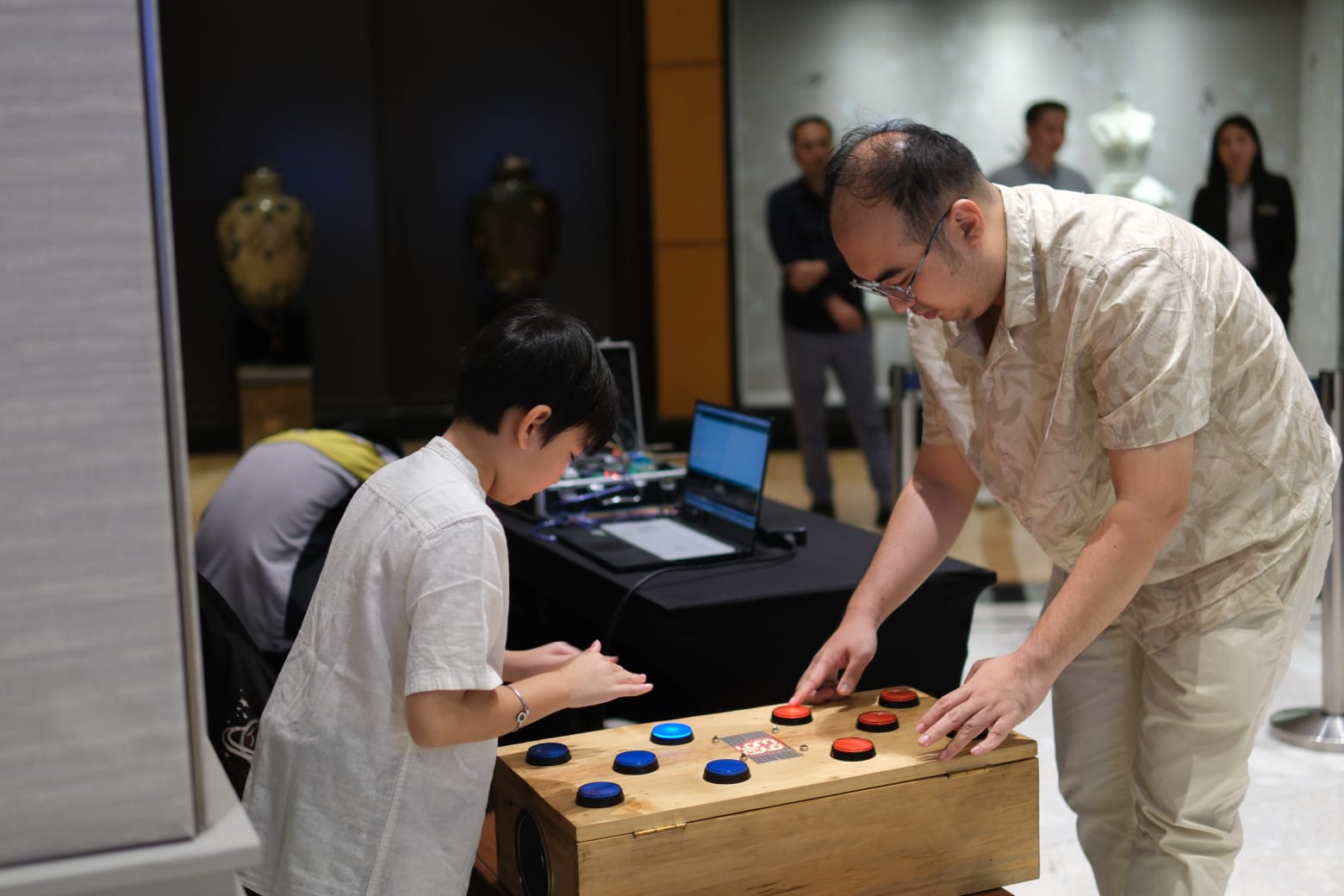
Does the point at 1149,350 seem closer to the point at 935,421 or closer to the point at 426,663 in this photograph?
the point at 935,421

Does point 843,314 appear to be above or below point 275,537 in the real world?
above

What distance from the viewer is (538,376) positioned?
4.33ft

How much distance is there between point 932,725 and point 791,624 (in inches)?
27.5

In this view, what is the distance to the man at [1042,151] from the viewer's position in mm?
5414

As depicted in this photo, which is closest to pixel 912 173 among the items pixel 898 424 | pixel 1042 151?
pixel 898 424

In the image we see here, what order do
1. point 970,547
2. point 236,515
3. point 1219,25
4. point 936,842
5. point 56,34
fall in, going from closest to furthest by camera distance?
point 56,34
point 936,842
point 236,515
point 970,547
point 1219,25

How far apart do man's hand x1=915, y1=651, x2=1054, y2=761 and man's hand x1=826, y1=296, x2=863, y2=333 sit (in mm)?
3811

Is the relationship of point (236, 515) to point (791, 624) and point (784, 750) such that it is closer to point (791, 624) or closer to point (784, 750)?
point (791, 624)

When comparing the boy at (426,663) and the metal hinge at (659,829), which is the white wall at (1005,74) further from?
the metal hinge at (659,829)

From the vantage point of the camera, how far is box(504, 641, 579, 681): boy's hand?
147 cm

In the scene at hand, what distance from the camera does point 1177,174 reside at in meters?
6.61

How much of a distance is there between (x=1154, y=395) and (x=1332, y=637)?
6.53 feet

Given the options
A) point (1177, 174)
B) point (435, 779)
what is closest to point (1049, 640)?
point (435, 779)

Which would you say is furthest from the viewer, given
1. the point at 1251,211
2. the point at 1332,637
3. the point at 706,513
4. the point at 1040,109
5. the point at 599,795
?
the point at 1040,109
